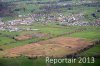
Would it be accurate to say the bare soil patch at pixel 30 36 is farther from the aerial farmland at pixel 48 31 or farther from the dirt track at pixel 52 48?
the dirt track at pixel 52 48

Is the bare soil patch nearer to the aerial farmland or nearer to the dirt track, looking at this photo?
the aerial farmland

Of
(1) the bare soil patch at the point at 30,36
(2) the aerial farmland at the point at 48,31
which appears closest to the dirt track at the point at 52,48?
(2) the aerial farmland at the point at 48,31

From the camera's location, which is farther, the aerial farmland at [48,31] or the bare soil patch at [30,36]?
the bare soil patch at [30,36]

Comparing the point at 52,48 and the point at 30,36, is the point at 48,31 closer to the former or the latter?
the point at 30,36

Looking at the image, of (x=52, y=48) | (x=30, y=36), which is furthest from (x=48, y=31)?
(x=52, y=48)

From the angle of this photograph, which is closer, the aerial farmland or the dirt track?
the aerial farmland

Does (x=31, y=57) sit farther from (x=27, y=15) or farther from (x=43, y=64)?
(x=27, y=15)

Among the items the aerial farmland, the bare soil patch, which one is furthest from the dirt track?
the bare soil patch

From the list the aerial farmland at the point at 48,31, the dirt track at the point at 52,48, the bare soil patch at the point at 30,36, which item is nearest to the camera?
the aerial farmland at the point at 48,31

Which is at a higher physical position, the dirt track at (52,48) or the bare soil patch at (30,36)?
the bare soil patch at (30,36)
